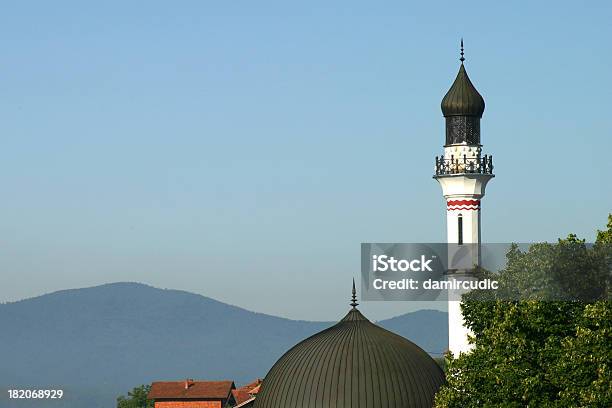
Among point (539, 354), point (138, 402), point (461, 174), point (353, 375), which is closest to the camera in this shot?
point (539, 354)

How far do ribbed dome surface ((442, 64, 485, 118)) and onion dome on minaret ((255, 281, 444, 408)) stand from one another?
1529cm

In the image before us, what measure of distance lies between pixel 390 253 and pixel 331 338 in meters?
5.47

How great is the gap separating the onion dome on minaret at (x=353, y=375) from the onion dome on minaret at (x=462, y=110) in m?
14.3

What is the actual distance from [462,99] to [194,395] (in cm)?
8005

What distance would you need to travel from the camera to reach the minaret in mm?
83312

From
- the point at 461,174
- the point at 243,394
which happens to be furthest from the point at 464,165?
the point at 243,394

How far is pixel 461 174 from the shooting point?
83.6 metres

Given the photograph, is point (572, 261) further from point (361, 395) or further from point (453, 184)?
point (453, 184)

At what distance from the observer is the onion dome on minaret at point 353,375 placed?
72000 millimetres

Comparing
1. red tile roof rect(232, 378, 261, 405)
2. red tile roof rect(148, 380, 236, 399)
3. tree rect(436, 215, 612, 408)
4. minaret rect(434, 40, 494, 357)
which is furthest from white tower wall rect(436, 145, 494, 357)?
red tile roof rect(148, 380, 236, 399)

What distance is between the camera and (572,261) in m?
64.0

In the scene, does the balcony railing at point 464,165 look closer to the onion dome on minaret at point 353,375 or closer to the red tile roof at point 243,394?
the onion dome on minaret at point 353,375

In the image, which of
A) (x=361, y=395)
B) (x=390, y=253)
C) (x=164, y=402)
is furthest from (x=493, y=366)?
(x=164, y=402)

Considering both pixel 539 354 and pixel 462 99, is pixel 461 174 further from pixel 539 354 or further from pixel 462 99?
pixel 539 354
